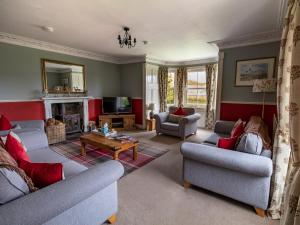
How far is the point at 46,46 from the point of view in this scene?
13.4 feet

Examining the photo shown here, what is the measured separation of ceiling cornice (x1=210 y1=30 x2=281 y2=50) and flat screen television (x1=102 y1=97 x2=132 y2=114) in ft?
10.9

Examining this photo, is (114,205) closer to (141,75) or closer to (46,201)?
(46,201)

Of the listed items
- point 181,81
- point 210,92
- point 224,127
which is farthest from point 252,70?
point 181,81

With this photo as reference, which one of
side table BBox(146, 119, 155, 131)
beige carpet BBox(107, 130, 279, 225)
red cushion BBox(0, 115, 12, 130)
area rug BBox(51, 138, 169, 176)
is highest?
red cushion BBox(0, 115, 12, 130)

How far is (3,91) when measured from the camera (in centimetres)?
357

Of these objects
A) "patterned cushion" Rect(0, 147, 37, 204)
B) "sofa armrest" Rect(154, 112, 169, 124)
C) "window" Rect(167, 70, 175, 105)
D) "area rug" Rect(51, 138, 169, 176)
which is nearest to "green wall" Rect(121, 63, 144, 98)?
"sofa armrest" Rect(154, 112, 169, 124)

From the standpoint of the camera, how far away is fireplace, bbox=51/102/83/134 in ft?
15.1

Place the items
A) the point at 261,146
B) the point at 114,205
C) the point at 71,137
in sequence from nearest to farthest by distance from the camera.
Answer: the point at 114,205, the point at 261,146, the point at 71,137

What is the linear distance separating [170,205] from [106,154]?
1.89 meters

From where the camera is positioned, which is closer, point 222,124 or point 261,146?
point 261,146

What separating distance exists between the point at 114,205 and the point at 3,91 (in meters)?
3.75

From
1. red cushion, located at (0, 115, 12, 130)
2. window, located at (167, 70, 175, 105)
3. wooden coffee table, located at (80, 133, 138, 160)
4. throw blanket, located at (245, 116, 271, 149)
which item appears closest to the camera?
throw blanket, located at (245, 116, 271, 149)

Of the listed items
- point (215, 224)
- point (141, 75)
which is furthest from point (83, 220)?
point (141, 75)

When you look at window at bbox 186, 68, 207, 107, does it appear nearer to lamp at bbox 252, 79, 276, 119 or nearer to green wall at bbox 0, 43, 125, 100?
lamp at bbox 252, 79, 276, 119
